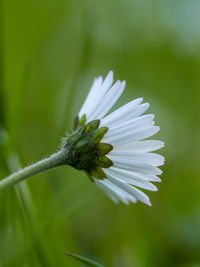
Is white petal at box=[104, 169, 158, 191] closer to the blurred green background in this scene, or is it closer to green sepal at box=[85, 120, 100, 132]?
green sepal at box=[85, 120, 100, 132]

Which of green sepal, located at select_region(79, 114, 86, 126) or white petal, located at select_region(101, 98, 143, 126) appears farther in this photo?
green sepal, located at select_region(79, 114, 86, 126)

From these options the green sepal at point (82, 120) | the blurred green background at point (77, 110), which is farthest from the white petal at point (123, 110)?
the blurred green background at point (77, 110)

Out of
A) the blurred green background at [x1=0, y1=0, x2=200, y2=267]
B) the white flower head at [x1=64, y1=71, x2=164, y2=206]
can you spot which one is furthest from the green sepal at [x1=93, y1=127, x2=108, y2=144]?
the blurred green background at [x1=0, y1=0, x2=200, y2=267]

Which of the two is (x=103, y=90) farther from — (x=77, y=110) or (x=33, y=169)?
(x=77, y=110)

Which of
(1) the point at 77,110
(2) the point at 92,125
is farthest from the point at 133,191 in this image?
(1) the point at 77,110

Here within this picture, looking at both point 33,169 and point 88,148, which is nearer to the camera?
point 33,169

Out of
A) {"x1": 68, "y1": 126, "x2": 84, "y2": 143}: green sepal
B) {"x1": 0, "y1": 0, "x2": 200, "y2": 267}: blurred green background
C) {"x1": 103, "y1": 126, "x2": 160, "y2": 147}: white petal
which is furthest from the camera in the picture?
{"x1": 0, "y1": 0, "x2": 200, "y2": 267}: blurred green background

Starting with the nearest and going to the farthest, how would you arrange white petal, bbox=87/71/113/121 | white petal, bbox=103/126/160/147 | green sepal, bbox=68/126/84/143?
white petal, bbox=103/126/160/147 → white petal, bbox=87/71/113/121 → green sepal, bbox=68/126/84/143

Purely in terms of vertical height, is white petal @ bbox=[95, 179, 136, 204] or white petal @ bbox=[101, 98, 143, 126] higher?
white petal @ bbox=[101, 98, 143, 126]
